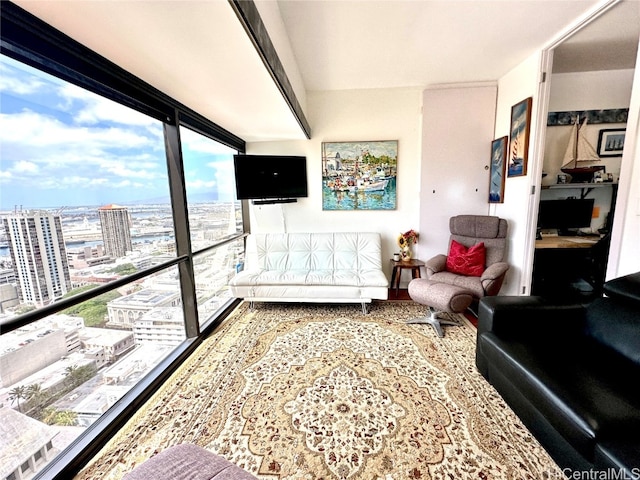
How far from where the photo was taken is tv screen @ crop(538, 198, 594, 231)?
2957 millimetres

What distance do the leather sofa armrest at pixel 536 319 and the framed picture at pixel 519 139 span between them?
5.10 ft

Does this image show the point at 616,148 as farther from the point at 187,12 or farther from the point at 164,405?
the point at 164,405

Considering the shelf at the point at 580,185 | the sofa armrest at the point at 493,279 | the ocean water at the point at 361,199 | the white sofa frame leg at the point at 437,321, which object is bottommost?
the white sofa frame leg at the point at 437,321

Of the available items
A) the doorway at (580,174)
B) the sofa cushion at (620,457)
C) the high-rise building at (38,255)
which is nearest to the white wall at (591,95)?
the doorway at (580,174)

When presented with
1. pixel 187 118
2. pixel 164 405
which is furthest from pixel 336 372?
pixel 187 118

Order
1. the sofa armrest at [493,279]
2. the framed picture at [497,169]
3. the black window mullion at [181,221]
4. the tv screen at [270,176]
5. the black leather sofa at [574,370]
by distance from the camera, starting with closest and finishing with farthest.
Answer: the black leather sofa at [574,370] → the black window mullion at [181,221] → the sofa armrest at [493,279] → the framed picture at [497,169] → the tv screen at [270,176]

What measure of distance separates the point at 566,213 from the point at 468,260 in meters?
1.33

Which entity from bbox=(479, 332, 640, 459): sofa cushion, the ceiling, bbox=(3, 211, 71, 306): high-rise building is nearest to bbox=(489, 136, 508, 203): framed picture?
the ceiling

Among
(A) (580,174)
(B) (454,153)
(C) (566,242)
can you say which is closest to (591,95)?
(A) (580,174)

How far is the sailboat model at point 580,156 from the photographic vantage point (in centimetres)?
287

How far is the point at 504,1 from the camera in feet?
5.90

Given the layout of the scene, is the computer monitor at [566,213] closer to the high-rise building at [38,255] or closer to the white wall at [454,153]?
the white wall at [454,153]

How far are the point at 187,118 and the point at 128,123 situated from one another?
63 centimetres

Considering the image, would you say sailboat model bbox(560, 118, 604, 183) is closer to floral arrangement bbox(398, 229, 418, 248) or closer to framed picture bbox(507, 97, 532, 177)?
framed picture bbox(507, 97, 532, 177)
